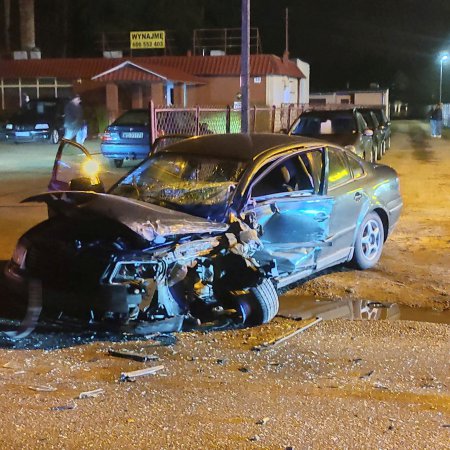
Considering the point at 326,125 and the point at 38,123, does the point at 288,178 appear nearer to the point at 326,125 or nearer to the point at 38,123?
the point at 326,125

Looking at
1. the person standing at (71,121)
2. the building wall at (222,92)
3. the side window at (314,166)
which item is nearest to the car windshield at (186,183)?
the side window at (314,166)

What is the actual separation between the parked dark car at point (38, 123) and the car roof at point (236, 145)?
2001 cm

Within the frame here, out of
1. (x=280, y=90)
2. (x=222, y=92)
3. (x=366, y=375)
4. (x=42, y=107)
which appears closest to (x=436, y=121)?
(x=280, y=90)

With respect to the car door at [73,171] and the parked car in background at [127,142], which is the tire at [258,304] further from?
the parked car in background at [127,142]

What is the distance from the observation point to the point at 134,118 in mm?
19172

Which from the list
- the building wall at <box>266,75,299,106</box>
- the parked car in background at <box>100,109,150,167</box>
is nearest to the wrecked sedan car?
the parked car in background at <box>100,109,150,167</box>

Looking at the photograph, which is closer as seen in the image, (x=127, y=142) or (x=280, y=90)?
(x=127, y=142)

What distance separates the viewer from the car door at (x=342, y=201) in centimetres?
715

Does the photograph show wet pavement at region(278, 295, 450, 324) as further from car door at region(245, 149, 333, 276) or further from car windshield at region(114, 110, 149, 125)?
car windshield at region(114, 110, 149, 125)

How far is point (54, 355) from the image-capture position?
5.47 m

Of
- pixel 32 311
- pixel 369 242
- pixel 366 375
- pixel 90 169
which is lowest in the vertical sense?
pixel 366 375

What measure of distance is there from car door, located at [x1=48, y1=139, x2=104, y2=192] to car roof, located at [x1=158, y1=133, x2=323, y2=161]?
86cm

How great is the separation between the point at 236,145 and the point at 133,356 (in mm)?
2531

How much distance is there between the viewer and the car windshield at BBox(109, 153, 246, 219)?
6.32 m
